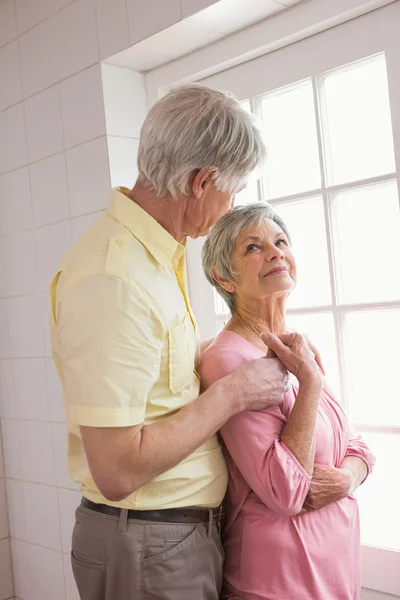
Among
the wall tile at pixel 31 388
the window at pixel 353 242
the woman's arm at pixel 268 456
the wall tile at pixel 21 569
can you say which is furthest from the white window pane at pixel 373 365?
the wall tile at pixel 21 569

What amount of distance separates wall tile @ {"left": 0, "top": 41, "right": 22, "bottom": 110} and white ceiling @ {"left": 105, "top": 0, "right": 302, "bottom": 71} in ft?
1.49

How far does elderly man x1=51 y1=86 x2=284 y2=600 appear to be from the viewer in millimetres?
1043

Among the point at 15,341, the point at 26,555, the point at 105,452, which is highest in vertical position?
the point at 15,341

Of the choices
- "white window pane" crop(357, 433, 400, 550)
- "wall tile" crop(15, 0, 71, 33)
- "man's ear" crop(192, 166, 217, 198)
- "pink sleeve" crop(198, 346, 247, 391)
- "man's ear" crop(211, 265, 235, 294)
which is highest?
"wall tile" crop(15, 0, 71, 33)

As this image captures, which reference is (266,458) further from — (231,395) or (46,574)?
(46,574)

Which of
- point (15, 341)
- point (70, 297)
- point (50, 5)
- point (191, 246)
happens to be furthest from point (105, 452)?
point (50, 5)

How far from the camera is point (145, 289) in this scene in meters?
1.11

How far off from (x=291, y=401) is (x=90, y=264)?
514 millimetres

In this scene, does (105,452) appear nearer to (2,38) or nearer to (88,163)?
(88,163)

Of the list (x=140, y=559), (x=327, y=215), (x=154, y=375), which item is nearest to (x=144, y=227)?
(x=154, y=375)

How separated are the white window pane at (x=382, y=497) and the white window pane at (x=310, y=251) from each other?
15.4 inches

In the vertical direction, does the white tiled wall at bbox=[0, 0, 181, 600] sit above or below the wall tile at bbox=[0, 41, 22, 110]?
below

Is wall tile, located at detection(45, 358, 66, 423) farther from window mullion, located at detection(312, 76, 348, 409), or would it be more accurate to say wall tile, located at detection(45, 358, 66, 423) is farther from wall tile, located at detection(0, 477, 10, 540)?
window mullion, located at detection(312, 76, 348, 409)

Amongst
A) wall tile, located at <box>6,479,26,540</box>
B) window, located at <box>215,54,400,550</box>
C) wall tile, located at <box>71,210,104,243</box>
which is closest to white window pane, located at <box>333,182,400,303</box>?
window, located at <box>215,54,400,550</box>
